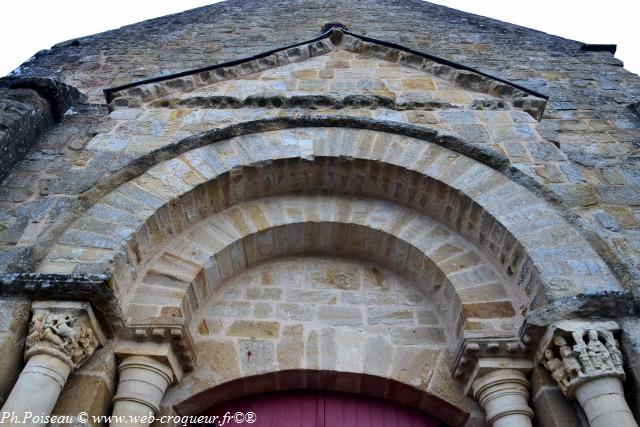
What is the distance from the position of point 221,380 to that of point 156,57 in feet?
16.2

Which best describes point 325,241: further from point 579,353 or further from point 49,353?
point 49,353

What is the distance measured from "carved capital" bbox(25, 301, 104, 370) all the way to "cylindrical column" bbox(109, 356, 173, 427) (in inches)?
10.1

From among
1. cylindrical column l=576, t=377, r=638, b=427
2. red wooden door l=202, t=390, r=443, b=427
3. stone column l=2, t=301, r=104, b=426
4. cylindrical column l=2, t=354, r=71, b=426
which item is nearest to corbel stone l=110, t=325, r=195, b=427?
stone column l=2, t=301, r=104, b=426

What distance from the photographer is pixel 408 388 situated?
3.62m

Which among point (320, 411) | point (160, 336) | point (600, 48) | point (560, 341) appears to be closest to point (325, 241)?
point (320, 411)

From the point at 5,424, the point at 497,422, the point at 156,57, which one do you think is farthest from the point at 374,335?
the point at 156,57

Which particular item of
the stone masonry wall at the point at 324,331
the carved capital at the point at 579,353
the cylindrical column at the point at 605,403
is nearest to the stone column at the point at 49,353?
the stone masonry wall at the point at 324,331

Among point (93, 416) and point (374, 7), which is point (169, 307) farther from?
point (374, 7)

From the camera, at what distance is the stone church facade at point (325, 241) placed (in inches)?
123

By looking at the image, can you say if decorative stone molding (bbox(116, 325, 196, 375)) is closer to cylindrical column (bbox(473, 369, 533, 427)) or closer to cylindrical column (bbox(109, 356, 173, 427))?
cylindrical column (bbox(109, 356, 173, 427))

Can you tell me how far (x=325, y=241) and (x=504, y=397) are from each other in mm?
1971

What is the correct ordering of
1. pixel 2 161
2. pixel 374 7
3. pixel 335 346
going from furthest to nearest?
pixel 374 7
pixel 2 161
pixel 335 346

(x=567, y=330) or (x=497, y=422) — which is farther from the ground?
(x=567, y=330)

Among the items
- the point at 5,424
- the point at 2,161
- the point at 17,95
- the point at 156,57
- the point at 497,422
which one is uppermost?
the point at 156,57
